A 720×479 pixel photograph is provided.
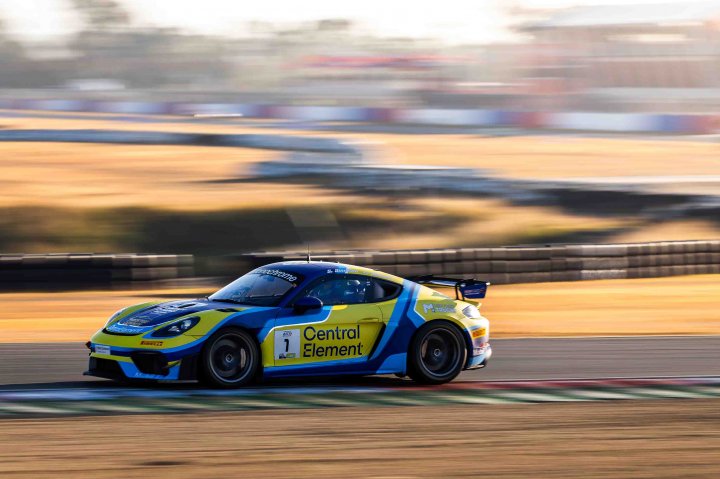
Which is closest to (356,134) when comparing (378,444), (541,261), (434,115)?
(434,115)

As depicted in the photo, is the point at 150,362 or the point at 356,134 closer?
the point at 150,362

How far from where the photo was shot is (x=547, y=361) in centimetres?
1134

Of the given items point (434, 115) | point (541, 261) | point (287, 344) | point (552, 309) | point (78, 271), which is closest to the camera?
point (287, 344)

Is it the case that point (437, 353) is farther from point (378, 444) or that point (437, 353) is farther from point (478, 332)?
point (378, 444)

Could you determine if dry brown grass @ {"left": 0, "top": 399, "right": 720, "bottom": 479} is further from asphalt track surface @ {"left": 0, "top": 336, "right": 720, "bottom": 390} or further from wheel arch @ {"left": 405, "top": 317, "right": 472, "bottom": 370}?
asphalt track surface @ {"left": 0, "top": 336, "right": 720, "bottom": 390}

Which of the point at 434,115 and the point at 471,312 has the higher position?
the point at 434,115

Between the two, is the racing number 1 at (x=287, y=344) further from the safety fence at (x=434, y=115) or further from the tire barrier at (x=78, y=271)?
the safety fence at (x=434, y=115)

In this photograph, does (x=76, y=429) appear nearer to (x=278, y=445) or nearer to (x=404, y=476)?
(x=278, y=445)

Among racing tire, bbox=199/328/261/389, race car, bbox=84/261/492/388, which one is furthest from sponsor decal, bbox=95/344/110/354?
racing tire, bbox=199/328/261/389

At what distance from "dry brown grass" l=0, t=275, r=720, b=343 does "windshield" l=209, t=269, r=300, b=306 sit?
4.05 m

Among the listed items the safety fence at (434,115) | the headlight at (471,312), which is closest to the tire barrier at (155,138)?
the safety fence at (434,115)

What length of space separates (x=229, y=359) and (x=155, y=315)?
67cm

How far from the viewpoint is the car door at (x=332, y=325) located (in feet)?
29.9

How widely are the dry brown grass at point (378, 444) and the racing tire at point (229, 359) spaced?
84 cm
